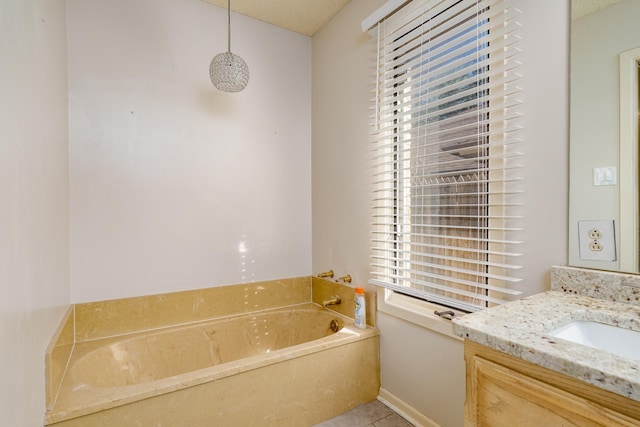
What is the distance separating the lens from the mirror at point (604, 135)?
0.93 m

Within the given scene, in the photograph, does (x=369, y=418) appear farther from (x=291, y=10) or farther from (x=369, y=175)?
(x=291, y=10)

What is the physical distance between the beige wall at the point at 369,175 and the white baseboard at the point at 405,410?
2 centimetres

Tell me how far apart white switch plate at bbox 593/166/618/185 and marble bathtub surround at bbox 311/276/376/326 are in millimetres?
1241

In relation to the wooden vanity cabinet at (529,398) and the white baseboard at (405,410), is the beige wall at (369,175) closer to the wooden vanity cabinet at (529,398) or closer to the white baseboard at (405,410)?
the white baseboard at (405,410)

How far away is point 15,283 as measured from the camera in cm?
88

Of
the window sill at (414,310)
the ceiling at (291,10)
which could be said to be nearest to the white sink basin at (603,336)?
the window sill at (414,310)

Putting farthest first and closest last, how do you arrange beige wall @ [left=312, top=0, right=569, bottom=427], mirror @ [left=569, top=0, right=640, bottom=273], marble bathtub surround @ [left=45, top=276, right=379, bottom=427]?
marble bathtub surround @ [left=45, top=276, right=379, bottom=427] → beige wall @ [left=312, top=0, right=569, bottom=427] → mirror @ [left=569, top=0, right=640, bottom=273]

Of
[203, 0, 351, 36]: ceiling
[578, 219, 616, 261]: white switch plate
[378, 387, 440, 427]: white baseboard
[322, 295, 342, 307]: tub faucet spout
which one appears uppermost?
[203, 0, 351, 36]: ceiling

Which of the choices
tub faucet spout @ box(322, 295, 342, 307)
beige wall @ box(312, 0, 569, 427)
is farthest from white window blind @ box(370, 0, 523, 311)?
tub faucet spout @ box(322, 295, 342, 307)

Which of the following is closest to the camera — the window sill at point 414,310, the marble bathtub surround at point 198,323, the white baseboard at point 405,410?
the marble bathtub surround at point 198,323

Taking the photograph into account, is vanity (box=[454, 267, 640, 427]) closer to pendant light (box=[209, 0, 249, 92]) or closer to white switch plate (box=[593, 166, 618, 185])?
white switch plate (box=[593, 166, 618, 185])

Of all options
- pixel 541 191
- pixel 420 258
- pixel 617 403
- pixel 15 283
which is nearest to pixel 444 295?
pixel 420 258

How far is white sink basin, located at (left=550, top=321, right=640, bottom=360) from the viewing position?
2.62 ft

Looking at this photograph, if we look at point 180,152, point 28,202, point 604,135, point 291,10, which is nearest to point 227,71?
point 180,152
